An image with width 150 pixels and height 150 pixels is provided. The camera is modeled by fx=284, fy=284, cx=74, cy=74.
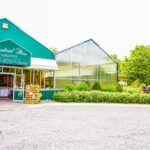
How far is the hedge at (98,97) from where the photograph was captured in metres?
21.8

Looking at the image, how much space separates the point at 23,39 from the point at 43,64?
8.58ft

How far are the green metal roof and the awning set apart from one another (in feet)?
1.61

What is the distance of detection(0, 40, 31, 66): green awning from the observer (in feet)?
65.9

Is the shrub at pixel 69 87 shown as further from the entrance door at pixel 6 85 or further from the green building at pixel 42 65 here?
the entrance door at pixel 6 85

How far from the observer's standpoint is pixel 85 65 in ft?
87.4

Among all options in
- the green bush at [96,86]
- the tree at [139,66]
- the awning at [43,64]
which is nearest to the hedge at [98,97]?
the awning at [43,64]

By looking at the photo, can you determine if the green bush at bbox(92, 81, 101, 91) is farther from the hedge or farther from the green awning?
the green awning

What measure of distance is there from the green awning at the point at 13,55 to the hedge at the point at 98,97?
3679 mm

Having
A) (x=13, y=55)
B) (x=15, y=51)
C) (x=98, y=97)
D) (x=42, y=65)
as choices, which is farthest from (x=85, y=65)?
(x=13, y=55)

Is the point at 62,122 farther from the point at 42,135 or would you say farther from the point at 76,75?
the point at 76,75

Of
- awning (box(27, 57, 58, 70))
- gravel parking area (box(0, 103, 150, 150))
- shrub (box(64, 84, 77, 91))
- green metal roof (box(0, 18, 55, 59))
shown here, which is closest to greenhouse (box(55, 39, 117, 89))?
awning (box(27, 57, 58, 70))

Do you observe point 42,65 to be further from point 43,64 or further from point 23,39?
point 23,39

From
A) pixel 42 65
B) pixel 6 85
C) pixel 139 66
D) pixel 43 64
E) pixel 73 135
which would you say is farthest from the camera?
pixel 139 66

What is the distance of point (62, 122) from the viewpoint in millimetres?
11703
